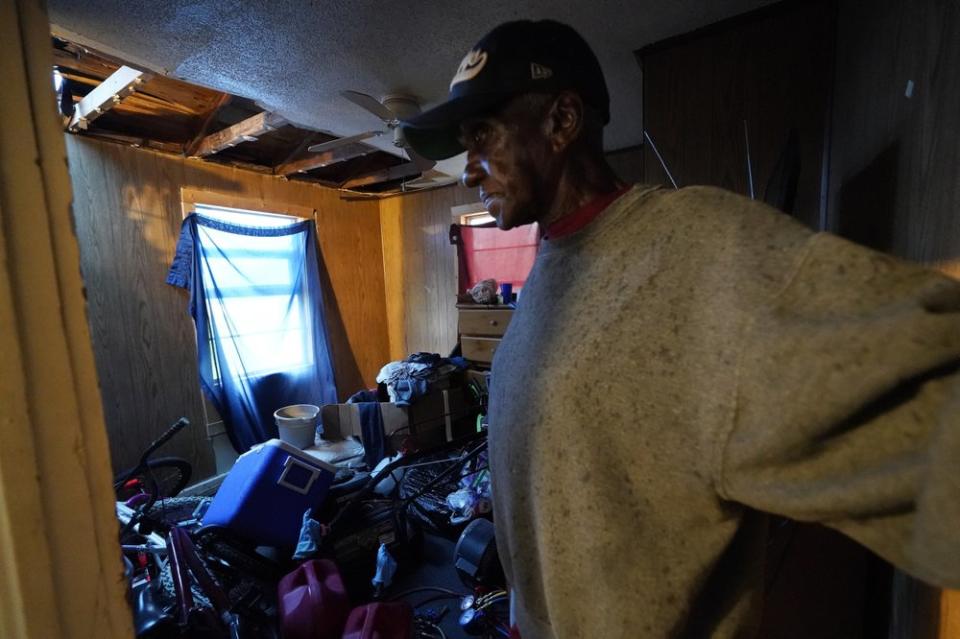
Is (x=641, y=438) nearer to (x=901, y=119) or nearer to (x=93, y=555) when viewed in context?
(x=93, y=555)

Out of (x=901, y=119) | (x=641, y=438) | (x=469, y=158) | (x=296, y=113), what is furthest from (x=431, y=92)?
(x=641, y=438)

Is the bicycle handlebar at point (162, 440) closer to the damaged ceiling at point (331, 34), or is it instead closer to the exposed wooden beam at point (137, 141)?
the damaged ceiling at point (331, 34)

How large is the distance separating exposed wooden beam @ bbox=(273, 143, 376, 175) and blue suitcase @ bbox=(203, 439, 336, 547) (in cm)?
213

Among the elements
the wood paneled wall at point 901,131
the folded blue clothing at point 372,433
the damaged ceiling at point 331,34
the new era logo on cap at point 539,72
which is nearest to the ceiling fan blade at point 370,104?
the damaged ceiling at point 331,34

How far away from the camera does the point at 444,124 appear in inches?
25.4

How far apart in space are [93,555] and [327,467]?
→ 1.77 m

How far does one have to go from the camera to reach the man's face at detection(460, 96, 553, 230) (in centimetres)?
62

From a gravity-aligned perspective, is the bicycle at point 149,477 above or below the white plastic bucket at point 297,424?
above

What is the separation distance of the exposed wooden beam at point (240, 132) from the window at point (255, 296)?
51 centimetres

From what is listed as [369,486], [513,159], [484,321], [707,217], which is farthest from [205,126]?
[707,217]

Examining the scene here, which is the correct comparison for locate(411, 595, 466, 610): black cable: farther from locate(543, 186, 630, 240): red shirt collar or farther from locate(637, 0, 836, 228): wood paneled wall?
locate(637, 0, 836, 228): wood paneled wall

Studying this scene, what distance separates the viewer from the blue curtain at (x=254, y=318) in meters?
3.03

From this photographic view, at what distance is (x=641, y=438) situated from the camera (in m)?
0.47

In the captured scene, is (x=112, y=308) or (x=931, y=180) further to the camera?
(x=112, y=308)
